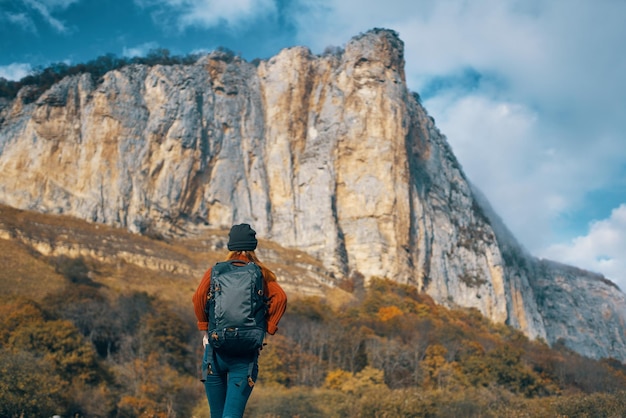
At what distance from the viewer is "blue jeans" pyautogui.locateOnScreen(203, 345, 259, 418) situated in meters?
4.98

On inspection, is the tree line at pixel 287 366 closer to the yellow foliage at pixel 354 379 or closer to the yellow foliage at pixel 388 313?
the yellow foliage at pixel 354 379

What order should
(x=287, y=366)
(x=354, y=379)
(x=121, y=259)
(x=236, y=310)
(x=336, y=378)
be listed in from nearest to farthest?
(x=236, y=310) < (x=354, y=379) < (x=336, y=378) < (x=287, y=366) < (x=121, y=259)

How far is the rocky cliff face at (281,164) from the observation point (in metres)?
76.5

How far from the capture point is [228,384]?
5047mm

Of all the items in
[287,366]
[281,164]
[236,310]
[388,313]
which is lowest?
[287,366]

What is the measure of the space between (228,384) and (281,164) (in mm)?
82373

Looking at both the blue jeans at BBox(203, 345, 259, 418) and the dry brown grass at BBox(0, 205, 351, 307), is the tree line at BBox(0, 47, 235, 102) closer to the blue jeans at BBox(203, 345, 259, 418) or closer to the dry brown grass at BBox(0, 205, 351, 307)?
the dry brown grass at BBox(0, 205, 351, 307)

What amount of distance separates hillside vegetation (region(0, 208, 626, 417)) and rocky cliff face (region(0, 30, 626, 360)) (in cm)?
799

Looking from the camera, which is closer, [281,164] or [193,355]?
[193,355]

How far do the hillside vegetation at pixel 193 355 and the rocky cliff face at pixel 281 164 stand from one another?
26.2 feet

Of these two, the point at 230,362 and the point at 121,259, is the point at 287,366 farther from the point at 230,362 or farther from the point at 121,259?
the point at 230,362

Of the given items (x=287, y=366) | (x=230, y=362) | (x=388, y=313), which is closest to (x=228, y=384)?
(x=230, y=362)

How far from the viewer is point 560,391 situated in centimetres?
4547

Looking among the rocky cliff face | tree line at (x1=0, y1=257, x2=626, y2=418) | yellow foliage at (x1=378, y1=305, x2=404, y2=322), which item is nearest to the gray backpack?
tree line at (x1=0, y1=257, x2=626, y2=418)
